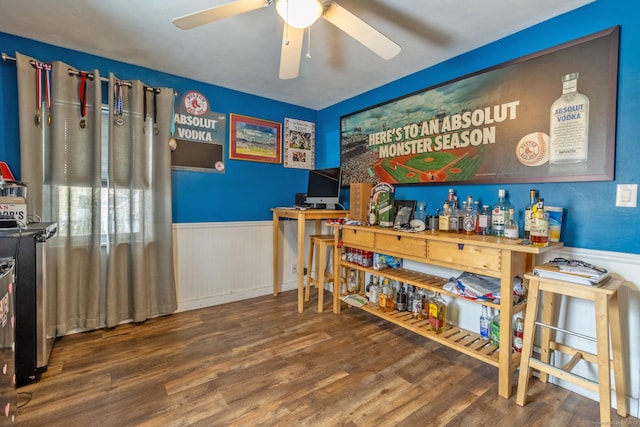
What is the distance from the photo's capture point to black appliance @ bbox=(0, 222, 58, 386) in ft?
5.26

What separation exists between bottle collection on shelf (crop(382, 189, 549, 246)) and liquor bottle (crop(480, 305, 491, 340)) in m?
0.52

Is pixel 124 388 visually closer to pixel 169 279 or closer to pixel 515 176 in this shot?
pixel 169 279

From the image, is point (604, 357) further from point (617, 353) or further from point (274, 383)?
point (274, 383)

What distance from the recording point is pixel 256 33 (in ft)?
6.46

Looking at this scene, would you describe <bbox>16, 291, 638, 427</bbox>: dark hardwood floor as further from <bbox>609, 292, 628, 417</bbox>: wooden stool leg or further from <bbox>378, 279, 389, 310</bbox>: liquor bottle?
<bbox>378, 279, 389, 310</bbox>: liquor bottle

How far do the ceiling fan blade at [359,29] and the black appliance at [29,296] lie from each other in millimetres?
1917

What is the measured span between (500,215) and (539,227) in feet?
0.89

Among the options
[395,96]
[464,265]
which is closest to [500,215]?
[464,265]

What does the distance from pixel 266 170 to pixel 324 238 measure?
1.01 metres

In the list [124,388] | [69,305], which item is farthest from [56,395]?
[69,305]

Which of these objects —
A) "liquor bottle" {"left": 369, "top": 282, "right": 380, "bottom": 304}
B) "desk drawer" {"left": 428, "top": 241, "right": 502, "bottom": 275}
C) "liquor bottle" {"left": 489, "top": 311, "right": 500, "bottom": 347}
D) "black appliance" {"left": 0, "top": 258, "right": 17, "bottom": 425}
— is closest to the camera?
"black appliance" {"left": 0, "top": 258, "right": 17, "bottom": 425}

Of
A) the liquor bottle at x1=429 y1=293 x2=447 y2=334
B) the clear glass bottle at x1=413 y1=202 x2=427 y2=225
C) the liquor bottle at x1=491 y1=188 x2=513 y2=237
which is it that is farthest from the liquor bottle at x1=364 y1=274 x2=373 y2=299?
the liquor bottle at x1=491 y1=188 x2=513 y2=237

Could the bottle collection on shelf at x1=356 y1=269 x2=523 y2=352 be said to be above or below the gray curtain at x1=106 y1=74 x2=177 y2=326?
below

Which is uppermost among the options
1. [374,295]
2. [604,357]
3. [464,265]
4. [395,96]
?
[395,96]
